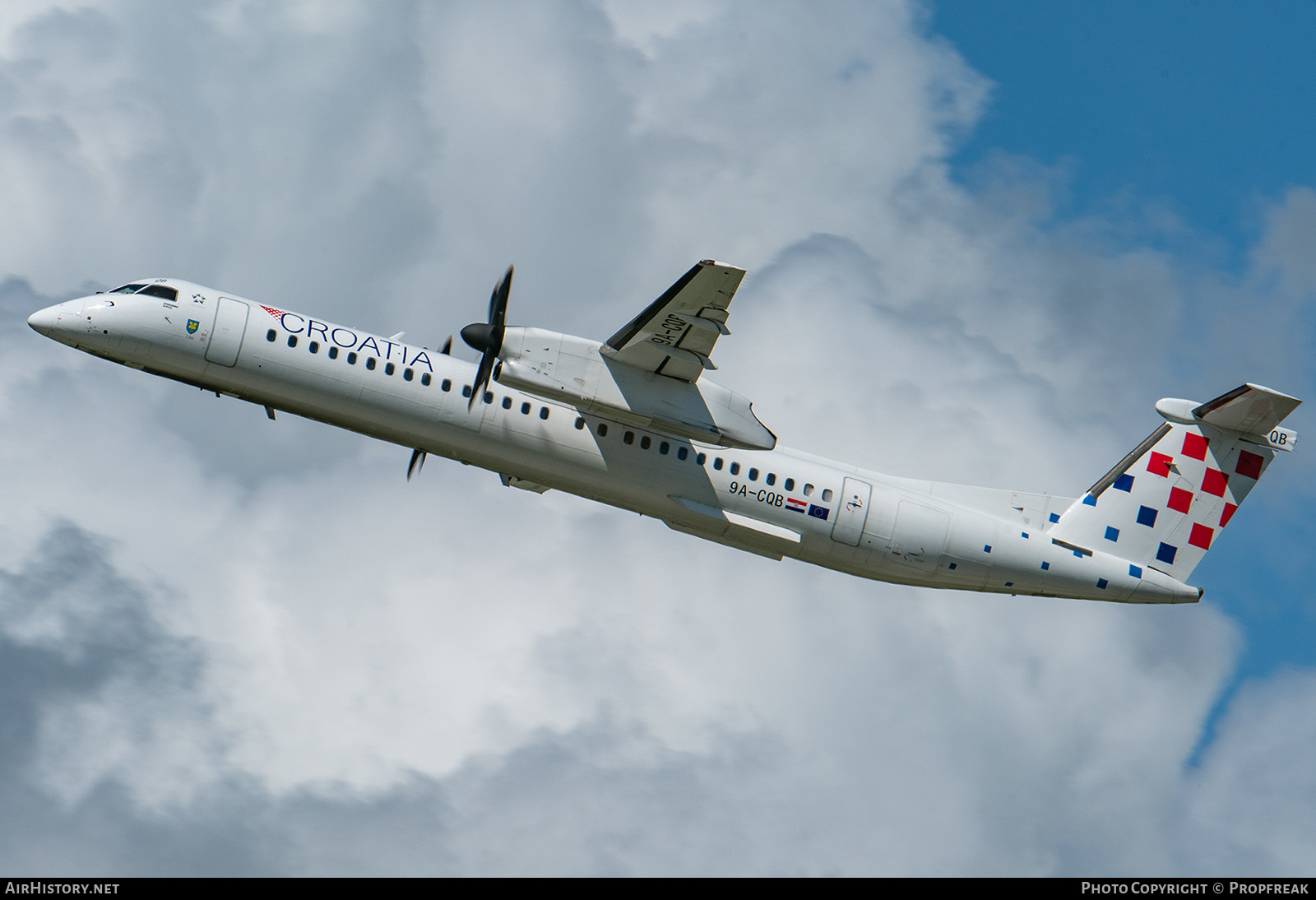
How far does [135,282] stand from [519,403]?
9.52 metres

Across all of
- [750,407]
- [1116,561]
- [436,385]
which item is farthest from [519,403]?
[1116,561]

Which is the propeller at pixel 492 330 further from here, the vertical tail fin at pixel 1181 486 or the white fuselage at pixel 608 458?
→ the vertical tail fin at pixel 1181 486

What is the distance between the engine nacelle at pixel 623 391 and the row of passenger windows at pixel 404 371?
0.98 m

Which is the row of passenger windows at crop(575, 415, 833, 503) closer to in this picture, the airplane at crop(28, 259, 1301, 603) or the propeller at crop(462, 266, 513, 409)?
the airplane at crop(28, 259, 1301, 603)

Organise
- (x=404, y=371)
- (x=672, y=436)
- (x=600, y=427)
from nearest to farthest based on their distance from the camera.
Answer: (x=404, y=371) → (x=600, y=427) → (x=672, y=436)

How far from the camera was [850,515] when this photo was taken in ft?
108

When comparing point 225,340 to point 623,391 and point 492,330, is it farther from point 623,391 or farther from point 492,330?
point 623,391

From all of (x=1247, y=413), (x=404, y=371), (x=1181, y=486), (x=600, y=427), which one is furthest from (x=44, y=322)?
(x=1247, y=413)

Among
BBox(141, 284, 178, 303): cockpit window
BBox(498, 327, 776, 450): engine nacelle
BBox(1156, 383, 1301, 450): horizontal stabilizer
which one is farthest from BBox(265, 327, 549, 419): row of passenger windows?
BBox(1156, 383, 1301, 450): horizontal stabilizer

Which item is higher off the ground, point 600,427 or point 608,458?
point 600,427

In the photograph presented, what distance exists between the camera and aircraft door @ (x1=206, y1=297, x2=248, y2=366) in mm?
29641

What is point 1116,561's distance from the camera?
3456 cm

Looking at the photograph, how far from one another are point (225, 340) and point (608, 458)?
9353 millimetres
